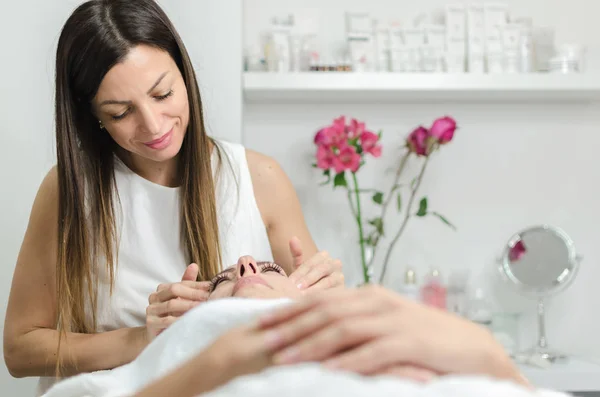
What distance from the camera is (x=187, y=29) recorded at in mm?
2457

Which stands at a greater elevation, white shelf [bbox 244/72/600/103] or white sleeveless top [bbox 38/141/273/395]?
white shelf [bbox 244/72/600/103]

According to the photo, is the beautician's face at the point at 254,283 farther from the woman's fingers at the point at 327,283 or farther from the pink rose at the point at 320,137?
the pink rose at the point at 320,137

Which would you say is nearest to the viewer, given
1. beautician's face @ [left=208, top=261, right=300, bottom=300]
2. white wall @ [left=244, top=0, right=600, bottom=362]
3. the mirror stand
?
beautician's face @ [left=208, top=261, right=300, bottom=300]

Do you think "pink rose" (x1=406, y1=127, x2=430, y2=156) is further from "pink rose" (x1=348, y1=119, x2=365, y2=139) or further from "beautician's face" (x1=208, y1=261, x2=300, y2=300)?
"beautician's face" (x1=208, y1=261, x2=300, y2=300)

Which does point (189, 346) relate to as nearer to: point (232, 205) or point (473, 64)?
point (232, 205)

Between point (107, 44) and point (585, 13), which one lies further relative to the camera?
point (585, 13)

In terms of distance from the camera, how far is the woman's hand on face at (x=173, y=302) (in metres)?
1.33

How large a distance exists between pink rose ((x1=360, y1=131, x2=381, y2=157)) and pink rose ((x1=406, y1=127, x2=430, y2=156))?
5.0 inches

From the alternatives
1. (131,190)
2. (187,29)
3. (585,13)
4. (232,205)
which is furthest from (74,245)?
(585,13)

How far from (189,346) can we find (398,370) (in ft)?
1.15

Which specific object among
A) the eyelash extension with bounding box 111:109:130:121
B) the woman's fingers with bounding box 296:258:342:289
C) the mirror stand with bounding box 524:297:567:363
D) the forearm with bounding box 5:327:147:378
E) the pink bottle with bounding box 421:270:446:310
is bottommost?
the mirror stand with bounding box 524:297:567:363

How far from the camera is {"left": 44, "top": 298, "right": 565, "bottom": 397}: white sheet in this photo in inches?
26.3

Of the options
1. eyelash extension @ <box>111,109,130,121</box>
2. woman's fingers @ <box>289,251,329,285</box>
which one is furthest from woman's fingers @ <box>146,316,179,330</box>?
eyelash extension @ <box>111,109,130,121</box>

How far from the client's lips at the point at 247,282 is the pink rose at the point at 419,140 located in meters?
1.43
